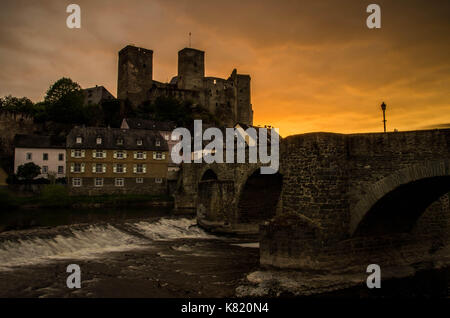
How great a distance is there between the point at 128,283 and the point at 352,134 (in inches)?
364

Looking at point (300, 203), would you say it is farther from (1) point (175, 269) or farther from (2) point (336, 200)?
(1) point (175, 269)

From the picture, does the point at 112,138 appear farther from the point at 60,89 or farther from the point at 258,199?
the point at 258,199

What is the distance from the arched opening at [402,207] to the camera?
11.8 m

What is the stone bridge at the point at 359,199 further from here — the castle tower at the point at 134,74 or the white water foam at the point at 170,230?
the castle tower at the point at 134,74

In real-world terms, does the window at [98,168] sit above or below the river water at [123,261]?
above

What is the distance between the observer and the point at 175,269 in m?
14.9

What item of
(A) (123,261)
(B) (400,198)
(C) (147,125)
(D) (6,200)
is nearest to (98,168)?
(D) (6,200)

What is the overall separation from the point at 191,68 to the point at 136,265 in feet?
258

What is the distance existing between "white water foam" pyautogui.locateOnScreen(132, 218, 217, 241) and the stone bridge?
35.3 feet

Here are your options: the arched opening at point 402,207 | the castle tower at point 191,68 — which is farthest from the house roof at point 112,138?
the arched opening at point 402,207

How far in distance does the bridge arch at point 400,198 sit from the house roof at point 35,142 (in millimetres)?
50826

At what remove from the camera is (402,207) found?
512 inches

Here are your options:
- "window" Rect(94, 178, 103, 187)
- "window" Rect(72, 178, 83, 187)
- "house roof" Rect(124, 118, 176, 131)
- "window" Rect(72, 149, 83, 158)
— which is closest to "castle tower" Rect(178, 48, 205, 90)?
"house roof" Rect(124, 118, 176, 131)

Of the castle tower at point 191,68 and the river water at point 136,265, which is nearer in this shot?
the river water at point 136,265
